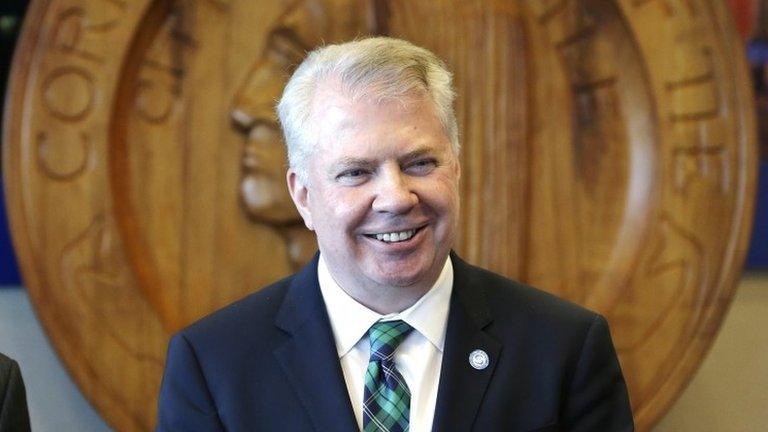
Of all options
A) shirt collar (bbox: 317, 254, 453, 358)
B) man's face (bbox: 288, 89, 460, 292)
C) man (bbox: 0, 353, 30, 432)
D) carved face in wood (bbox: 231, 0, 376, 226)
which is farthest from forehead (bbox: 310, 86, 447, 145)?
carved face in wood (bbox: 231, 0, 376, 226)

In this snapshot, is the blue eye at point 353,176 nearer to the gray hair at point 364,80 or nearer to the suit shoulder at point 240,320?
the gray hair at point 364,80

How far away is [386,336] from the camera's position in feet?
5.46

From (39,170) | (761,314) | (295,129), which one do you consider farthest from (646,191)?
(39,170)

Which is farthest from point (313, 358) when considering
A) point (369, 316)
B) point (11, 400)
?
point (11, 400)

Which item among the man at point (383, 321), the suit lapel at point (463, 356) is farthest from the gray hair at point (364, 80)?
the suit lapel at point (463, 356)

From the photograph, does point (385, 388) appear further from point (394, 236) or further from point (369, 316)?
point (394, 236)

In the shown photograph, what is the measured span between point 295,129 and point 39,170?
80cm

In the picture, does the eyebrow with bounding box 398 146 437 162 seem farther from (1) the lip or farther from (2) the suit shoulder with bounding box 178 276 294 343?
(2) the suit shoulder with bounding box 178 276 294 343

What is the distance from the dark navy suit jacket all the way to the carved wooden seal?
1.96 ft

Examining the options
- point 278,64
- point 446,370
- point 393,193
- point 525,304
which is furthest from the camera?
point 278,64

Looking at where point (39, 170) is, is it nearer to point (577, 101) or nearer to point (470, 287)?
point (470, 287)

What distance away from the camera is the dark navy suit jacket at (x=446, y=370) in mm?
1645

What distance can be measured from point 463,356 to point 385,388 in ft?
0.41

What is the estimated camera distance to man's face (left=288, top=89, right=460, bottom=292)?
5.11 feet
